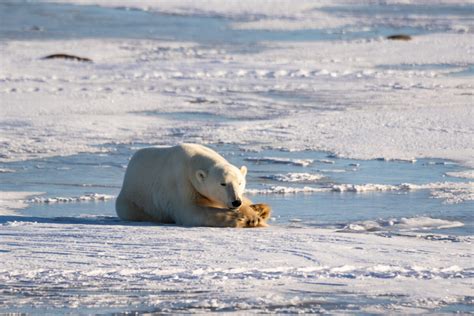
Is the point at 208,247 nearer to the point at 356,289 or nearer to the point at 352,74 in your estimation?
the point at 356,289

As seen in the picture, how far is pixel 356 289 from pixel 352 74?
413 inches

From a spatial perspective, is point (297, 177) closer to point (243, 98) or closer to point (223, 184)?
point (223, 184)

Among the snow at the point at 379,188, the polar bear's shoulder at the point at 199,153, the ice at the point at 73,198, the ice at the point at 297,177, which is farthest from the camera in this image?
the ice at the point at 297,177

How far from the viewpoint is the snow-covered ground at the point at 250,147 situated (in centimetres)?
507

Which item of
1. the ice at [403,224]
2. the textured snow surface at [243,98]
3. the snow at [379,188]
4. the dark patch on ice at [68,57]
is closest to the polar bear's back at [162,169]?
the ice at [403,224]

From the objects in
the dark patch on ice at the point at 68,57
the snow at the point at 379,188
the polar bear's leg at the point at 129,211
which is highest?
the dark patch on ice at the point at 68,57

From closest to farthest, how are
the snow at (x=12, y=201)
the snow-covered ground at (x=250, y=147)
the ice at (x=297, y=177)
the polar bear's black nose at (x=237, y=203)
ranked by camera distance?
the snow-covered ground at (x=250, y=147) → the polar bear's black nose at (x=237, y=203) → the snow at (x=12, y=201) → the ice at (x=297, y=177)

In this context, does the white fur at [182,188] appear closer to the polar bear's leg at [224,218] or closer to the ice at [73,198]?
the polar bear's leg at [224,218]

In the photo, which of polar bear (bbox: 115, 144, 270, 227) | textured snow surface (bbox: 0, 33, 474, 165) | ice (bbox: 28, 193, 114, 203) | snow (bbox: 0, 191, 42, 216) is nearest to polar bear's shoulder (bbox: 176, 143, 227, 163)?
polar bear (bbox: 115, 144, 270, 227)

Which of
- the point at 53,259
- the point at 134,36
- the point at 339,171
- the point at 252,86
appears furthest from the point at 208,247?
the point at 134,36

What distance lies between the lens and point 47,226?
6.53 meters

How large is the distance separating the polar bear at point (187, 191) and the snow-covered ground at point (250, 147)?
188 millimetres

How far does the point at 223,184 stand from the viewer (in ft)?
22.0

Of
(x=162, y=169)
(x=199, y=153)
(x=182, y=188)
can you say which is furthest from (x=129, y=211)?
(x=199, y=153)
